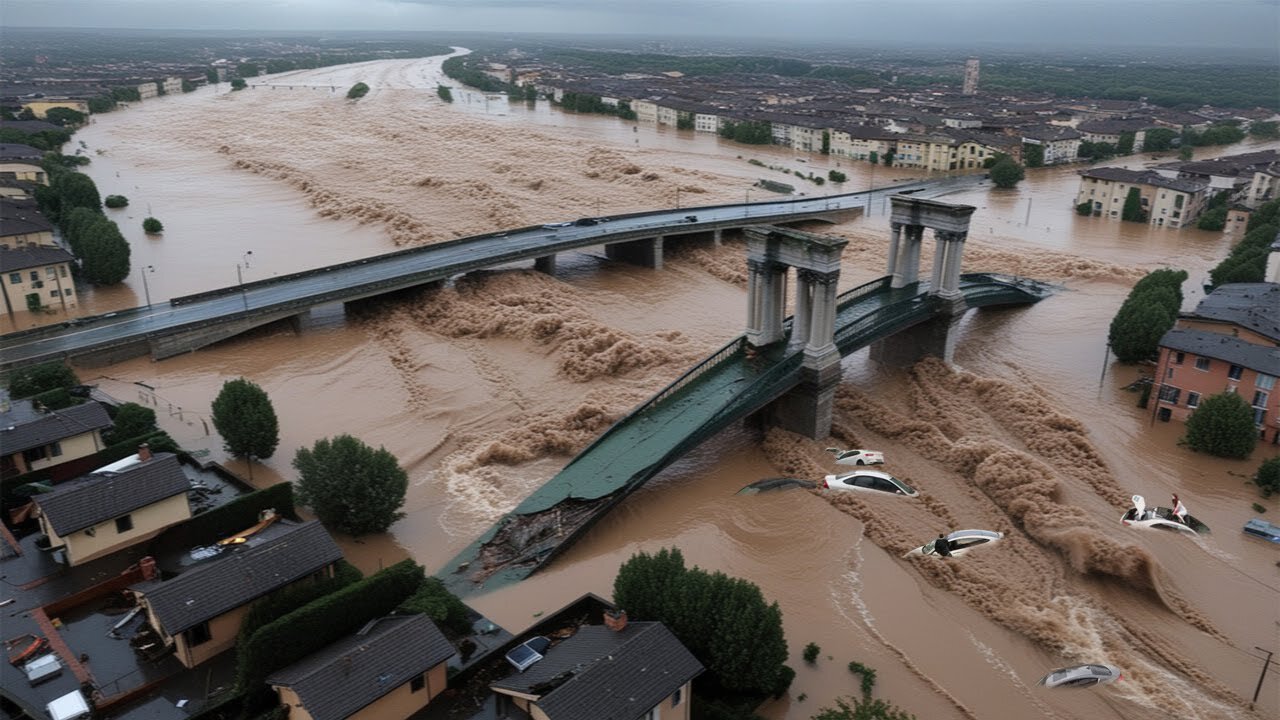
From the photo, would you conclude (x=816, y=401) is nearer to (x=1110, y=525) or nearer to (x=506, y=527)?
(x=1110, y=525)

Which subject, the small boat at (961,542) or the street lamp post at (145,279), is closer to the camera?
the small boat at (961,542)

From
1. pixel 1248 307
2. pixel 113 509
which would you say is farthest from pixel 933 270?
pixel 113 509

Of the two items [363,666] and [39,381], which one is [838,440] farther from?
[39,381]

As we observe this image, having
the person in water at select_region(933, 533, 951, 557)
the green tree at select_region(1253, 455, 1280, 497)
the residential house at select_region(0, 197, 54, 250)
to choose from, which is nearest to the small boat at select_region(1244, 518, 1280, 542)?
the green tree at select_region(1253, 455, 1280, 497)

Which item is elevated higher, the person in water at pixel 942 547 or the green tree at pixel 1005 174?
the green tree at pixel 1005 174

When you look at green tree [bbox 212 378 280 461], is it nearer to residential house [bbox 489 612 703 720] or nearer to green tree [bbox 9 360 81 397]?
green tree [bbox 9 360 81 397]

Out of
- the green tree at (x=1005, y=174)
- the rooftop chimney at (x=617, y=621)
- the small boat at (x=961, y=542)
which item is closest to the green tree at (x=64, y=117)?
the green tree at (x=1005, y=174)

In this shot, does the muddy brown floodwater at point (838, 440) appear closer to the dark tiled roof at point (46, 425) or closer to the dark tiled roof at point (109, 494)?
the dark tiled roof at point (46, 425)
